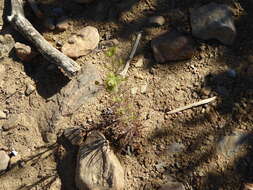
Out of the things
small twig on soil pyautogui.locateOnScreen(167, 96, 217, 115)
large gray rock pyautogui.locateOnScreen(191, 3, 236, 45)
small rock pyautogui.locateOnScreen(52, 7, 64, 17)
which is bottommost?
small twig on soil pyautogui.locateOnScreen(167, 96, 217, 115)

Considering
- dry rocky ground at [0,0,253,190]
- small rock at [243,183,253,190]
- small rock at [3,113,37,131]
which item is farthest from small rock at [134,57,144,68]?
small rock at [243,183,253,190]

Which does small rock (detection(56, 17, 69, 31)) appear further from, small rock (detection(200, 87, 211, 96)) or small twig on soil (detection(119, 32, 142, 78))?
small rock (detection(200, 87, 211, 96))

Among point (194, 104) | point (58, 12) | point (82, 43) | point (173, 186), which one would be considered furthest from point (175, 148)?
point (58, 12)

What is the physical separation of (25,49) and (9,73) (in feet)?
1.17

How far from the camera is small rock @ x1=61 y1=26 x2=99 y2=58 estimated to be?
401 cm

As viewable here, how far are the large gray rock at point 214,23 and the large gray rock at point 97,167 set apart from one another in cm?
160

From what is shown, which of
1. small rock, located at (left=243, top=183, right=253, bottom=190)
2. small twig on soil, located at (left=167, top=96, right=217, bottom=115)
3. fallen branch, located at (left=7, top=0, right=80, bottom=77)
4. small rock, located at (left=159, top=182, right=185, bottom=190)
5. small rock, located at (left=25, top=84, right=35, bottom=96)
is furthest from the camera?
small rock, located at (left=25, top=84, right=35, bottom=96)

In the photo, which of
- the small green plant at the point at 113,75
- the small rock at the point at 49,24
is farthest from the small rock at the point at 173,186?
the small rock at the point at 49,24

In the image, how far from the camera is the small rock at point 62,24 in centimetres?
423

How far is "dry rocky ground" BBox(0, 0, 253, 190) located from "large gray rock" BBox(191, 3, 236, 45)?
49mm

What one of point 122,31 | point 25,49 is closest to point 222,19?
point 122,31

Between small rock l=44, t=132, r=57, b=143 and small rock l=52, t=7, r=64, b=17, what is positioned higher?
small rock l=52, t=7, r=64, b=17

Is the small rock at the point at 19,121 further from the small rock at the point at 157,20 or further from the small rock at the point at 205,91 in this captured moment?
the small rock at the point at 205,91

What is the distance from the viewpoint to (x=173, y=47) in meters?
3.79
